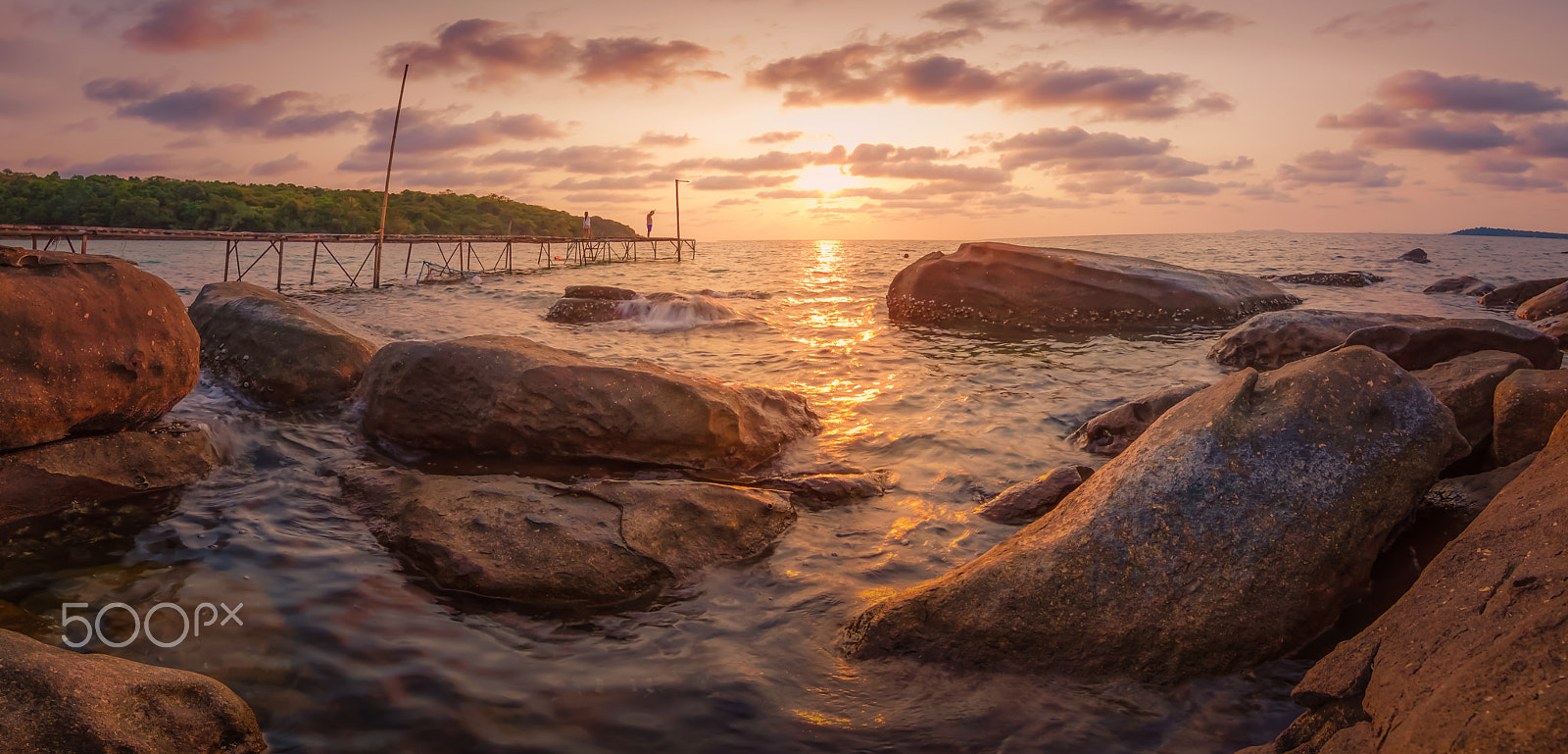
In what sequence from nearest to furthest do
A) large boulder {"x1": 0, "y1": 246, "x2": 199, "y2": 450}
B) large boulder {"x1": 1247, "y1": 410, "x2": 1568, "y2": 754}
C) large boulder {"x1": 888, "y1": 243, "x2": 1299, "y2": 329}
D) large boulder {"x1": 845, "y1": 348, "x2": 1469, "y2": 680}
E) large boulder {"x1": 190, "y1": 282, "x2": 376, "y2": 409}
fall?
large boulder {"x1": 1247, "y1": 410, "x2": 1568, "y2": 754} < large boulder {"x1": 845, "y1": 348, "x2": 1469, "y2": 680} < large boulder {"x1": 0, "y1": 246, "x2": 199, "y2": 450} < large boulder {"x1": 190, "y1": 282, "x2": 376, "y2": 409} < large boulder {"x1": 888, "y1": 243, "x2": 1299, "y2": 329}

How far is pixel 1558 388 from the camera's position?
169 inches

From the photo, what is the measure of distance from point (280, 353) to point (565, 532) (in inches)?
231

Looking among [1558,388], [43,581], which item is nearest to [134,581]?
[43,581]

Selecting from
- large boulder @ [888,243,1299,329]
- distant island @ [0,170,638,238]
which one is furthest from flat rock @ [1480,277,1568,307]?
distant island @ [0,170,638,238]

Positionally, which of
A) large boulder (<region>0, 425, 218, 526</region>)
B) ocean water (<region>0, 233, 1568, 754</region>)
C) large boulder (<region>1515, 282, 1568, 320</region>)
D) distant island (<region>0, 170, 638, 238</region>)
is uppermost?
distant island (<region>0, 170, 638, 238</region>)

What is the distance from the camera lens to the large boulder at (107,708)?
240cm

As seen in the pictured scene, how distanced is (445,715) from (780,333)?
531 inches

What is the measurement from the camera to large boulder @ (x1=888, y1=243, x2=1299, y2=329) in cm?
1551

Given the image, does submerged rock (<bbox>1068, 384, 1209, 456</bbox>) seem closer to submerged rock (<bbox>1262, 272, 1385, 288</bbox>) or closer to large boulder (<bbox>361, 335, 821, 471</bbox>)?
large boulder (<bbox>361, 335, 821, 471</bbox>)

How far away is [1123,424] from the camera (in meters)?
7.16

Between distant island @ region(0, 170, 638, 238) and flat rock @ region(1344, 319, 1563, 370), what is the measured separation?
6090 centimetres

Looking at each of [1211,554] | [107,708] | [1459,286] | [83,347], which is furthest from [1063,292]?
[1459,286]

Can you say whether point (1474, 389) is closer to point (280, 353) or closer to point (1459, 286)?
point (280, 353)

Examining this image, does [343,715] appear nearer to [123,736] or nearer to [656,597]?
[123,736]
